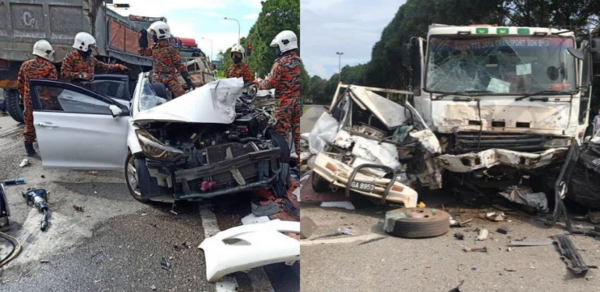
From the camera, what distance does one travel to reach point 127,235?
3713 millimetres

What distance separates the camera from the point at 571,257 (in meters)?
2.34

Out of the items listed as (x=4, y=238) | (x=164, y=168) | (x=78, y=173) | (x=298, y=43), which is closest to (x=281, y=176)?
(x=164, y=168)

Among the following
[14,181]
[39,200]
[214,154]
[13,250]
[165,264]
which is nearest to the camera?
[165,264]

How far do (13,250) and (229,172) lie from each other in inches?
61.0

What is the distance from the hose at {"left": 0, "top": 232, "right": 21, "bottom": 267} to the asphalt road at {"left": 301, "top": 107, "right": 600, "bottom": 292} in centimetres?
241

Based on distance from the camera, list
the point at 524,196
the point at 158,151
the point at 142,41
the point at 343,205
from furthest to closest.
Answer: the point at 142,41 < the point at 158,151 < the point at 524,196 < the point at 343,205

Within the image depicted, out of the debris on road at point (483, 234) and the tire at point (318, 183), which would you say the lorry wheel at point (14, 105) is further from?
the tire at point (318, 183)

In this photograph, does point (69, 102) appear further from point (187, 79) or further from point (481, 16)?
point (481, 16)

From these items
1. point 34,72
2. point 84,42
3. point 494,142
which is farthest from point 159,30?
point 494,142

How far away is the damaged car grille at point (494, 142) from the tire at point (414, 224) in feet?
1.90

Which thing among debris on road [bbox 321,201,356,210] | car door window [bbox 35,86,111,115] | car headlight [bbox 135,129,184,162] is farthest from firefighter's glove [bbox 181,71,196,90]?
debris on road [bbox 321,201,356,210]

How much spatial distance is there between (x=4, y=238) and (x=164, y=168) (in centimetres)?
121

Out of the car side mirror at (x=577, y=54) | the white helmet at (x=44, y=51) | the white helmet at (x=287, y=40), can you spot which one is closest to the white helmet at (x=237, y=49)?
the white helmet at (x=287, y=40)

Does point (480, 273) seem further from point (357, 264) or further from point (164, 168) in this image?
point (164, 168)
